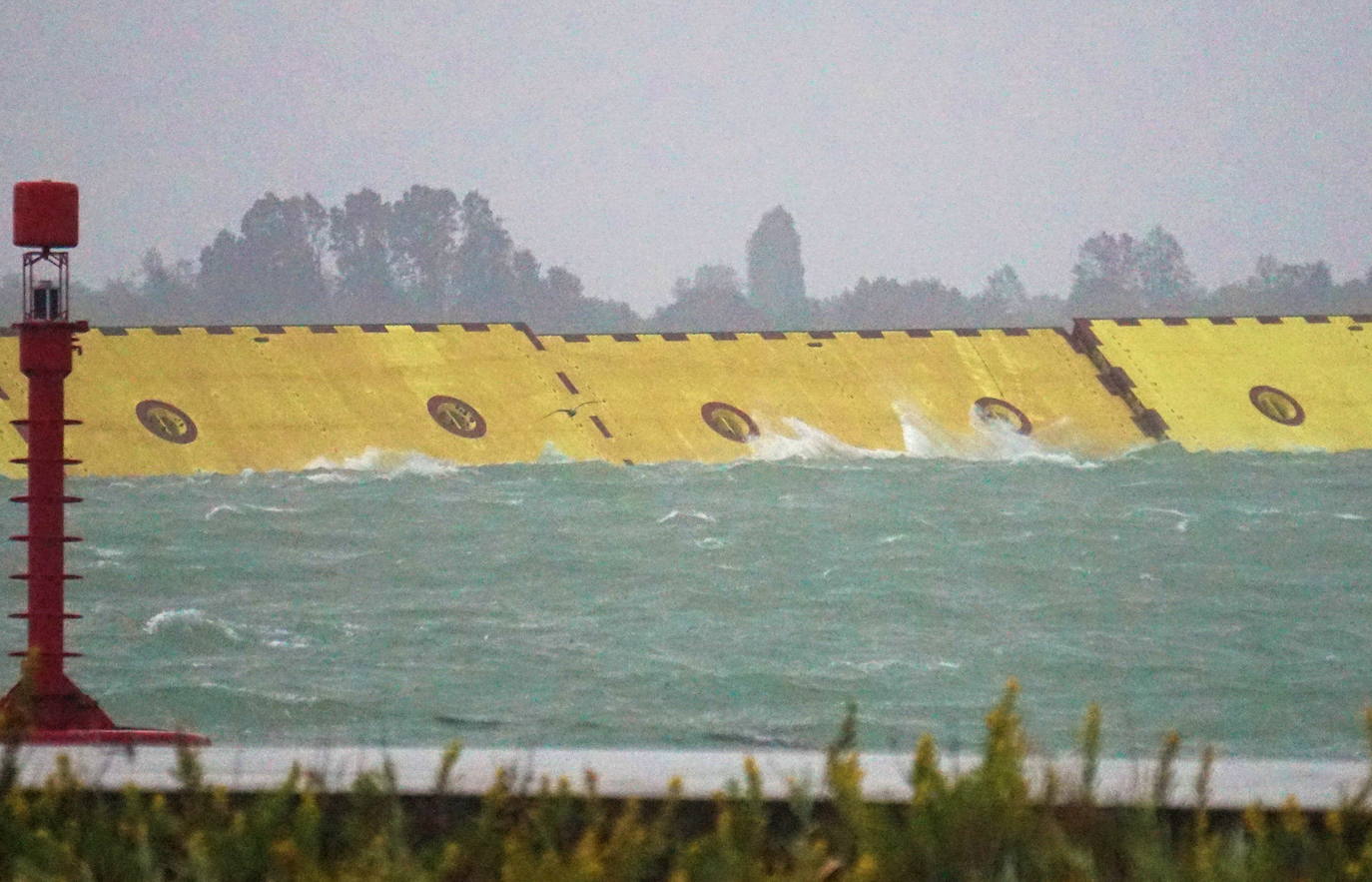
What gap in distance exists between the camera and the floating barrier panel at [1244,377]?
2120 cm

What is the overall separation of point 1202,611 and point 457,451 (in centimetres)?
877

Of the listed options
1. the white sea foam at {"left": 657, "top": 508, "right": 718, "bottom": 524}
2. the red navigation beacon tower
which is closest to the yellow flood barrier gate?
the white sea foam at {"left": 657, "top": 508, "right": 718, "bottom": 524}

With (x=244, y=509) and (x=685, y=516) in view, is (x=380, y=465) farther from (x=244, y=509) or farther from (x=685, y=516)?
(x=685, y=516)

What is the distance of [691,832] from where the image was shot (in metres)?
4.00

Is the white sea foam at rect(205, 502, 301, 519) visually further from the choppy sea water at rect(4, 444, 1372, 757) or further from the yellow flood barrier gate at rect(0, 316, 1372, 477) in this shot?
the yellow flood barrier gate at rect(0, 316, 1372, 477)

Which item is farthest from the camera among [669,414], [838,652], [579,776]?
[669,414]

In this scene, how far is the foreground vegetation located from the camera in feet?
11.8

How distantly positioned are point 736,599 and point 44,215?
8410 mm

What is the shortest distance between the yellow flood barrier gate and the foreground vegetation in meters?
15.4

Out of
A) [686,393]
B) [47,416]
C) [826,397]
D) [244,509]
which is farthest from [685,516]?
[47,416]

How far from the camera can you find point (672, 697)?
1153 centimetres

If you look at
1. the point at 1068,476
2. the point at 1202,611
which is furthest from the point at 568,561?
the point at 1068,476

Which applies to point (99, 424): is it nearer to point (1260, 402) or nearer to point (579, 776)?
point (1260, 402)

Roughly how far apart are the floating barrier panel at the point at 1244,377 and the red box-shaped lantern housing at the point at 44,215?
634 inches
